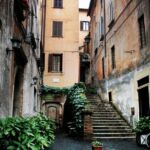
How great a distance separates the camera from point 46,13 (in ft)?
82.5

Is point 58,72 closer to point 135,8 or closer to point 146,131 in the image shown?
point 135,8

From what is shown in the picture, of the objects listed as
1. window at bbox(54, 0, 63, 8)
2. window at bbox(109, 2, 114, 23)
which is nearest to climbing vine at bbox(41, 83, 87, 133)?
window at bbox(109, 2, 114, 23)

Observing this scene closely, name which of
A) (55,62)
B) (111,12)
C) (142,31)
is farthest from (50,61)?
(142,31)

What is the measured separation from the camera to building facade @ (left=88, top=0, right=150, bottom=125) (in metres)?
14.0

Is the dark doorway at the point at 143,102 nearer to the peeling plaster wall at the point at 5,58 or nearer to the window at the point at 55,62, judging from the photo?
the peeling plaster wall at the point at 5,58

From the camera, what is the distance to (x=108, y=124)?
15.7m

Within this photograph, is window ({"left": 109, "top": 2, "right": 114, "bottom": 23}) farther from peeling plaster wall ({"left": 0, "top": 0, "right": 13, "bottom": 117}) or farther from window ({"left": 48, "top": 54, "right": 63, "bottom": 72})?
peeling plaster wall ({"left": 0, "top": 0, "right": 13, "bottom": 117})

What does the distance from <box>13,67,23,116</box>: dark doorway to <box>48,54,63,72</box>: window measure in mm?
11462

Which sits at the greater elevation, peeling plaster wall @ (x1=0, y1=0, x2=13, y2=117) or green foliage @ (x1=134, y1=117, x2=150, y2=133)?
peeling plaster wall @ (x1=0, y1=0, x2=13, y2=117)

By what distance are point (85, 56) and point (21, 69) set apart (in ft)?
55.9

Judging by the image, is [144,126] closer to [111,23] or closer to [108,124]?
[108,124]

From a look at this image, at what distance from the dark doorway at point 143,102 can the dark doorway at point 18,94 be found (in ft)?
17.3

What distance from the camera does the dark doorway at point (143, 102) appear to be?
13.7 m

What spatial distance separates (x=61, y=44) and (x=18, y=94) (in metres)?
12.7
